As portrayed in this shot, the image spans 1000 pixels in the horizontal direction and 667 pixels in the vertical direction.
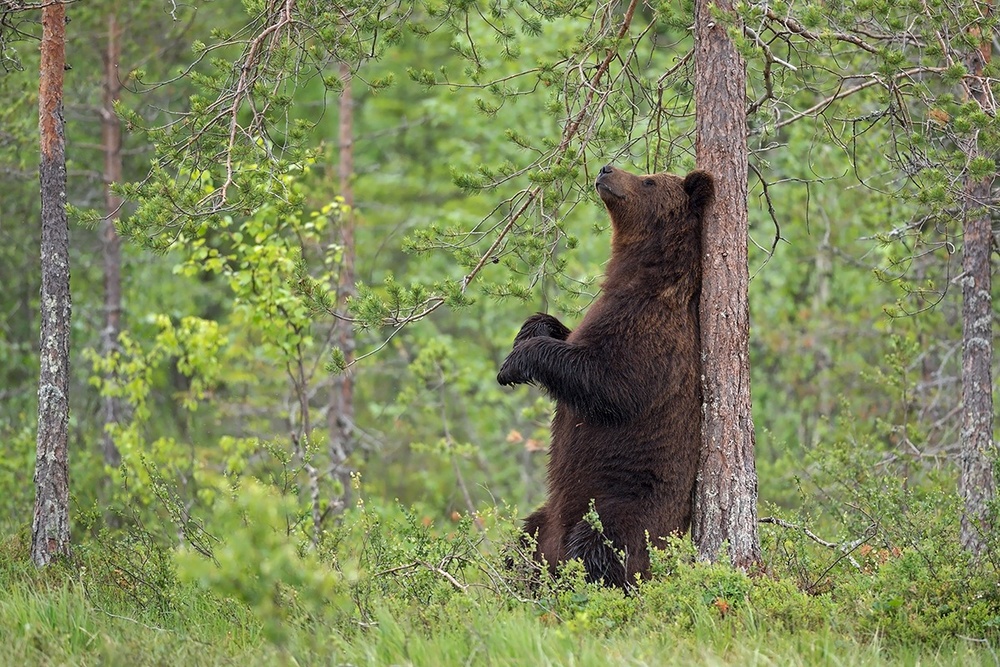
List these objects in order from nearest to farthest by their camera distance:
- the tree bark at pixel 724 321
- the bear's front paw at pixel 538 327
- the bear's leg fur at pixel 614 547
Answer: the tree bark at pixel 724 321 → the bear's leg fur at pixel 614 547 → the bear's front paw at pixel 538 327

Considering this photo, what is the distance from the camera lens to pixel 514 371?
22.3ft

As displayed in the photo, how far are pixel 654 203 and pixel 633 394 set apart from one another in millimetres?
1221

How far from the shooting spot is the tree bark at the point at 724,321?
20.4 ft

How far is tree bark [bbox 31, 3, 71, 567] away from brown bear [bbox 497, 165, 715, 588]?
2703 mm

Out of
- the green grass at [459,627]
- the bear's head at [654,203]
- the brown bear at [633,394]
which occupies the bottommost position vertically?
the green grass at [459,627]

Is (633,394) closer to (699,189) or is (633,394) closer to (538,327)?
(538,327)

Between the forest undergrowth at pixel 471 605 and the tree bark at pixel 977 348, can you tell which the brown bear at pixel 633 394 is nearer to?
the forest undergrowth at pixel 471 605

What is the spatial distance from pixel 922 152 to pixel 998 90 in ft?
2.00

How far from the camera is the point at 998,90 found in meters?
6.61

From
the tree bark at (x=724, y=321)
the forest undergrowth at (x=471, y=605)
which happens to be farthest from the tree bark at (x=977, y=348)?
the tree bark at (x=724, y=321)

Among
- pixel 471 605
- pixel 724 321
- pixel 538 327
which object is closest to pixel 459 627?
pixel 471 605

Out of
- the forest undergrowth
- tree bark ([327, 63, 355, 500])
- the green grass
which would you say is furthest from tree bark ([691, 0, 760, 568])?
tree bark ([327, 63, 355, 500])

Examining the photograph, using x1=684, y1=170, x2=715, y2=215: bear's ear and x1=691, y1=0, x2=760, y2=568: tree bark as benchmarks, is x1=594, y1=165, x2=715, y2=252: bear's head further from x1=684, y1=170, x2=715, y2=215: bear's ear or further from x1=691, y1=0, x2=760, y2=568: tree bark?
x1=691, y1=0, x2=760, y2=568: tree bark

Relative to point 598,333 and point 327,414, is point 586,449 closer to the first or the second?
point 598,333
